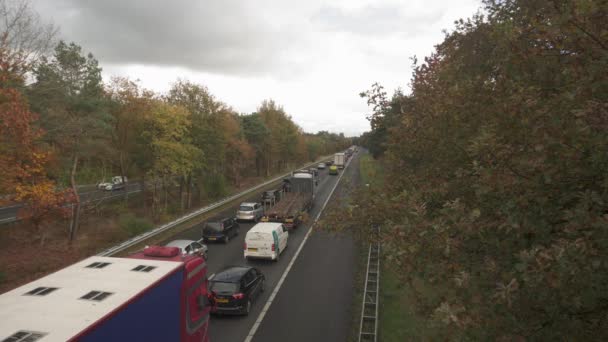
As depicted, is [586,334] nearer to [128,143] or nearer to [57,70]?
[57,70]

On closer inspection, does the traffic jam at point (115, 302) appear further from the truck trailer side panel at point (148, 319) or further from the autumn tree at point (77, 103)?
the autumn tree at point (77, 103)

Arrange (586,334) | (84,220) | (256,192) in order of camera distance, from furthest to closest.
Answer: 1. (256,192)
2. (84,220)
3. (586,334)

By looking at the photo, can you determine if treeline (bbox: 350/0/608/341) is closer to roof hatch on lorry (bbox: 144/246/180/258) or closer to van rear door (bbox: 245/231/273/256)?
roof hatch on lorry (bbox: 144/246/180/258)

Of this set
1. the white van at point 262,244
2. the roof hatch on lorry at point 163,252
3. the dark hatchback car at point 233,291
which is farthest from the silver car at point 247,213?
the roof hatch on lorry at point 163,252

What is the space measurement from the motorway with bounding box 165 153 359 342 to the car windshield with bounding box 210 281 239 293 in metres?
1.04

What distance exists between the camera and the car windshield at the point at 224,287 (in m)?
12.2

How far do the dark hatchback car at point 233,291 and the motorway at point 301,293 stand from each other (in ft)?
1.42

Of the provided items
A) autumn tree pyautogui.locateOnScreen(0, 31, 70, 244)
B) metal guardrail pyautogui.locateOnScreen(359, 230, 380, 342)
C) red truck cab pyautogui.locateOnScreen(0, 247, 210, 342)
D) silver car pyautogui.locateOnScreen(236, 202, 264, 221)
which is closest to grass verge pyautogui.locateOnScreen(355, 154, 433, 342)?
metal guardrail pyautogui.locateOnScreen(359, 230, 380, 342)

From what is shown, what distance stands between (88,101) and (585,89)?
27510mm

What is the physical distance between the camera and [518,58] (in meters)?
5.65

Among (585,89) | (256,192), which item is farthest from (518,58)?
(256,192)

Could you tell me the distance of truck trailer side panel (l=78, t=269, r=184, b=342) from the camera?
5.20m

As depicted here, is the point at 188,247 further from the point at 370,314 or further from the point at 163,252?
the point at 370,314

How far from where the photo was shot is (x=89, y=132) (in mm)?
22453
